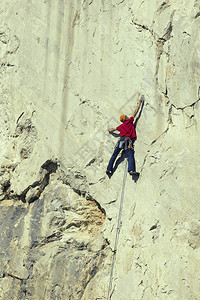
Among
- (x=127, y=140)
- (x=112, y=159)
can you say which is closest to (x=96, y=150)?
(x=112, y=159)

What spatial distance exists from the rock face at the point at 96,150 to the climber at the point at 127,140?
137mm

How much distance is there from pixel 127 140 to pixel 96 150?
0.84 metres

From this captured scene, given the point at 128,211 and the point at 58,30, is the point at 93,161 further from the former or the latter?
the point at 58,30

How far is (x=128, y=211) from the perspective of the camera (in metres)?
9.25

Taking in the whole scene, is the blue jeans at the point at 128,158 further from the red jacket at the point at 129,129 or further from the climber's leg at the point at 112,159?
the red jacket at the point at 129,129

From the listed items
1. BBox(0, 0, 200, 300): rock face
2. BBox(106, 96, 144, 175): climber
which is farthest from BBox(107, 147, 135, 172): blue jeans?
BBox(0, 0, 200, 300): rock face

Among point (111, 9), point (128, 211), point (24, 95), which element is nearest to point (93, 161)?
point (128, 211)

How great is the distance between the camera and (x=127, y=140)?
9305mm

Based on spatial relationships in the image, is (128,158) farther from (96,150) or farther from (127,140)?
(96,150)

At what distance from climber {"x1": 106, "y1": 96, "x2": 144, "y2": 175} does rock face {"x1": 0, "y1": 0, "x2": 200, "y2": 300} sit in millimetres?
137

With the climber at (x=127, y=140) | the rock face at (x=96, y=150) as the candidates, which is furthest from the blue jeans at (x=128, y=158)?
the rock face at (x=96, y=150)

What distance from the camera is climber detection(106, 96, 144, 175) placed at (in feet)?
30.2

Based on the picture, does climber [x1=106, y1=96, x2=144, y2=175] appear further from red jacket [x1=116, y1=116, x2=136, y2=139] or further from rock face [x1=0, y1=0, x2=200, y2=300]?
rock face [x1=0, y1=0, x2=200, y2=300]

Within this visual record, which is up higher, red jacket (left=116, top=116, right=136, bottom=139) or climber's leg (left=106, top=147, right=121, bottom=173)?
red jacket (left=116, top=116, right=136, bottom=139)
